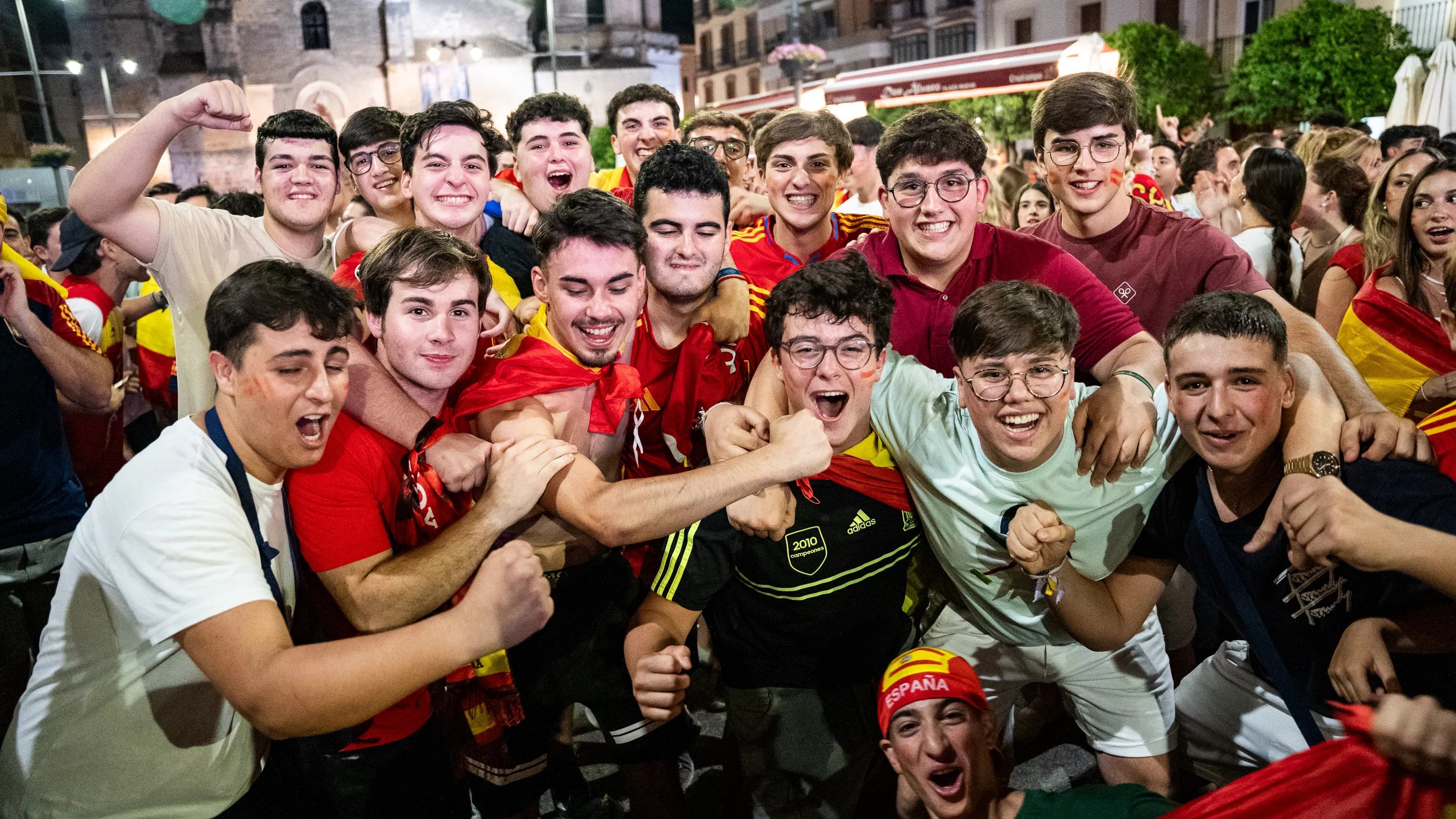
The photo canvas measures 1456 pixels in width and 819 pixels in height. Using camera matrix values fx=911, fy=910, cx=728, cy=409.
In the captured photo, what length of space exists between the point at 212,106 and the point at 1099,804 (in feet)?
11.5

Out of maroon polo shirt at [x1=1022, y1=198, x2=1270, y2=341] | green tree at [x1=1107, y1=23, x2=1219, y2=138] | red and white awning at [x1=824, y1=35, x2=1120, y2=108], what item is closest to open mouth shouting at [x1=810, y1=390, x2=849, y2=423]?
maroon polo shirt at [x1=1022, y1=198, x2=1270, y2=341]

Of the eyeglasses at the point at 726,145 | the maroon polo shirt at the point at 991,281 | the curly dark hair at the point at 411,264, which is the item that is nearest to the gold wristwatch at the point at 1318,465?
the maroon polo shirt at the point at 991,281

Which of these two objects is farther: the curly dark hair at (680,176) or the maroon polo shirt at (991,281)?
the curly dark hair at (680,176)

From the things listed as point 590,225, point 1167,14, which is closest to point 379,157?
point 590,225

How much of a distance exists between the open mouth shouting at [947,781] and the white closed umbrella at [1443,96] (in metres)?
10.6

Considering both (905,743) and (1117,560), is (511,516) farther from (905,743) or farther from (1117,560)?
(1117,560)

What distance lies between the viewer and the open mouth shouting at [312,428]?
232cm

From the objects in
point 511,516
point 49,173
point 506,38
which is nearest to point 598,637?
point 511,516

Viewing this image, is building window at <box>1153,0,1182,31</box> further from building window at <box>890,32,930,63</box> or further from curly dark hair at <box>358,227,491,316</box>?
curly dark hair at <box>358,227,491,316</box>

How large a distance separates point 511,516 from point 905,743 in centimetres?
133

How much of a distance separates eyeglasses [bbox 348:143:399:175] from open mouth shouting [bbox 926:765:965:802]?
3.53 meters

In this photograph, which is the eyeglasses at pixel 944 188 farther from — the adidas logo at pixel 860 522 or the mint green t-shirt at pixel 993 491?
the adidas logo at pixel 860 522

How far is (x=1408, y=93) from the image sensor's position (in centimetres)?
1073

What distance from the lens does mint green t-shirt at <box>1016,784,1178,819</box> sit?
228cm
